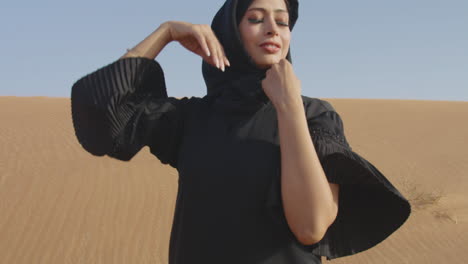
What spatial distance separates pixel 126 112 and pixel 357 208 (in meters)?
0.91

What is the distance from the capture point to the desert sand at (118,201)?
8.89 m

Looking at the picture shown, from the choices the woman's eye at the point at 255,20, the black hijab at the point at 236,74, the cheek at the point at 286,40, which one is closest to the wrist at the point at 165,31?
the black hijab at the point at 236,74

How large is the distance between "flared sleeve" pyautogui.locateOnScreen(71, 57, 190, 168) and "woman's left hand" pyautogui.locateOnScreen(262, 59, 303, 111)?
44 centimetres

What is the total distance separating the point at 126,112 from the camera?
1.97 metres

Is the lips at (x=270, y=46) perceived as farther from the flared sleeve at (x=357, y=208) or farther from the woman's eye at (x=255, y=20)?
the flared sleeve at (x=357, y=208)

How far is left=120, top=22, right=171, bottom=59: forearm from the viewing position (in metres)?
2.04

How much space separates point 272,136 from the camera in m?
1.85

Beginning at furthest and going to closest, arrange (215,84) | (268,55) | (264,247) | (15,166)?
(15,166), (215,84), (268,55), (264,247)

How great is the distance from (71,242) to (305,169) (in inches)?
322

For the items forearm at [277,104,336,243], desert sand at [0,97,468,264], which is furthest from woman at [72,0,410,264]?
desert sand at [0,97,468,264]

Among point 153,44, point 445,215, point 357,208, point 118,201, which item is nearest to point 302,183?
point 357,208

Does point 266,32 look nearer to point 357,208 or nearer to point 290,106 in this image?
point 290,106

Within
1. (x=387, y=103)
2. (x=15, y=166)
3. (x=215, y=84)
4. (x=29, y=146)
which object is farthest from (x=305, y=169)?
(x=387, y=103)

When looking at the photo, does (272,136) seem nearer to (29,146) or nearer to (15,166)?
(15,166)
